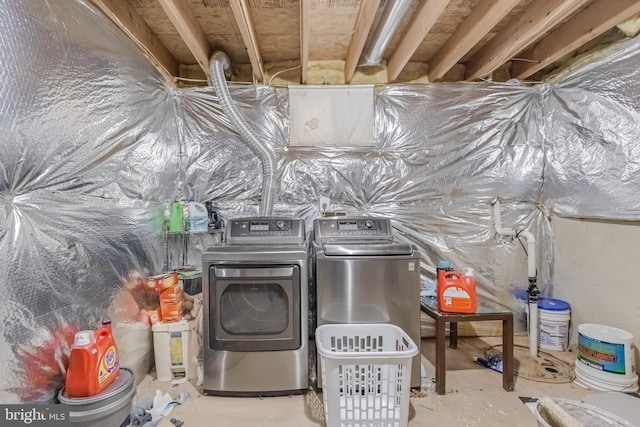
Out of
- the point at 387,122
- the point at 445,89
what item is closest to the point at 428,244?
the point at 387,122

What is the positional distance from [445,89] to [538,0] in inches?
34.3

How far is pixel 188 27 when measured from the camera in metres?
2.15

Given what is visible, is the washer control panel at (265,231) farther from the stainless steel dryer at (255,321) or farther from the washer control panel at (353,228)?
the stainless steel dryer at (255,321)

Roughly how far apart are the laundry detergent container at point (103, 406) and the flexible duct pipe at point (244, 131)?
153 centimetres

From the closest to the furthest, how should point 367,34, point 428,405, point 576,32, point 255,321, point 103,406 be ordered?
point 103,406
point 428,405
point 255,321
point 367,34
point 576,32

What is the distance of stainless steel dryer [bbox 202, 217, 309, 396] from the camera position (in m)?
1.96

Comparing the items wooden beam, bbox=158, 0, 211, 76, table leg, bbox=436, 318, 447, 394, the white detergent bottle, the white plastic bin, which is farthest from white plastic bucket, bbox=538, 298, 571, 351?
wooden beam, bbox=158, 0, 211, 76

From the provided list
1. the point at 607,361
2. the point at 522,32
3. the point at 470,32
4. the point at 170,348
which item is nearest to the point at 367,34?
the point at 470,32

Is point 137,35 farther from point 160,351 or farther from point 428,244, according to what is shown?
point 428,244

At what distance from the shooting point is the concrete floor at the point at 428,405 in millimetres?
1752

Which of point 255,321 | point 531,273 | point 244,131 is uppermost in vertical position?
point 244,131

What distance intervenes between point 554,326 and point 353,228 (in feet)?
5.79

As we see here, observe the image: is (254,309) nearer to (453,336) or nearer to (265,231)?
(265,231)

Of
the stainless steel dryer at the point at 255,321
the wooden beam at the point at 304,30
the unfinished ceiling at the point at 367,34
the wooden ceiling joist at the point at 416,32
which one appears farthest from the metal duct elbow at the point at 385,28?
the stainless steel dryer at the point at 255,321
